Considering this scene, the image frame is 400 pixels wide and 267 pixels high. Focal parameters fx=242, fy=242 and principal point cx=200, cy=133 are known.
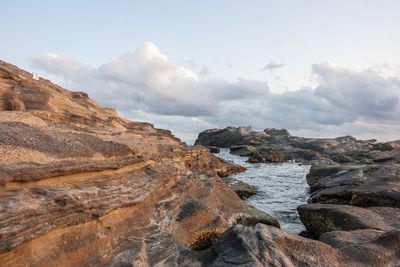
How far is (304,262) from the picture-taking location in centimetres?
606

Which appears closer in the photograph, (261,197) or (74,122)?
(74,122)

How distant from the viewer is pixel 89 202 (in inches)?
293

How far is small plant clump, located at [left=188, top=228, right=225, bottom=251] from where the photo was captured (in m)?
8.58

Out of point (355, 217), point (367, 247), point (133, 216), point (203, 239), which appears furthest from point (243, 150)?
point (133, 216)

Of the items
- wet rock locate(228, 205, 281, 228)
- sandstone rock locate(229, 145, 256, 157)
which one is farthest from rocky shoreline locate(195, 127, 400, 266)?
sandstone rock locate(229, 145, 256, 157)

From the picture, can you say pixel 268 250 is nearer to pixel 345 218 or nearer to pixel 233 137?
pixel 345 218

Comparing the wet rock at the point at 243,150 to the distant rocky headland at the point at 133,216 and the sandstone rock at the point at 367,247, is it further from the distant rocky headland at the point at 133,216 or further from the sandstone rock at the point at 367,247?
the sandstone rock at the point at 367,247

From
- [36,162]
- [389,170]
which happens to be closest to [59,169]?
[36,162]

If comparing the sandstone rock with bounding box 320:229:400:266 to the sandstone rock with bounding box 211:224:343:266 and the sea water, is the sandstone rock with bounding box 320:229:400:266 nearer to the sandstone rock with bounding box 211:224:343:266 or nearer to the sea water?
the sandstone rock with bounding box 211:224:343:266

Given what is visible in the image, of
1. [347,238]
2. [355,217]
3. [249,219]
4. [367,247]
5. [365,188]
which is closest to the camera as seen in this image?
[367,247]

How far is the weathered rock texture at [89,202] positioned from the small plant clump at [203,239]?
0.91 feet

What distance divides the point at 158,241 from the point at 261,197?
14.2 meters

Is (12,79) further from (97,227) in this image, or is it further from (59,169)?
(97,227)

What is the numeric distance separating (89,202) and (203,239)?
4.15 meters
